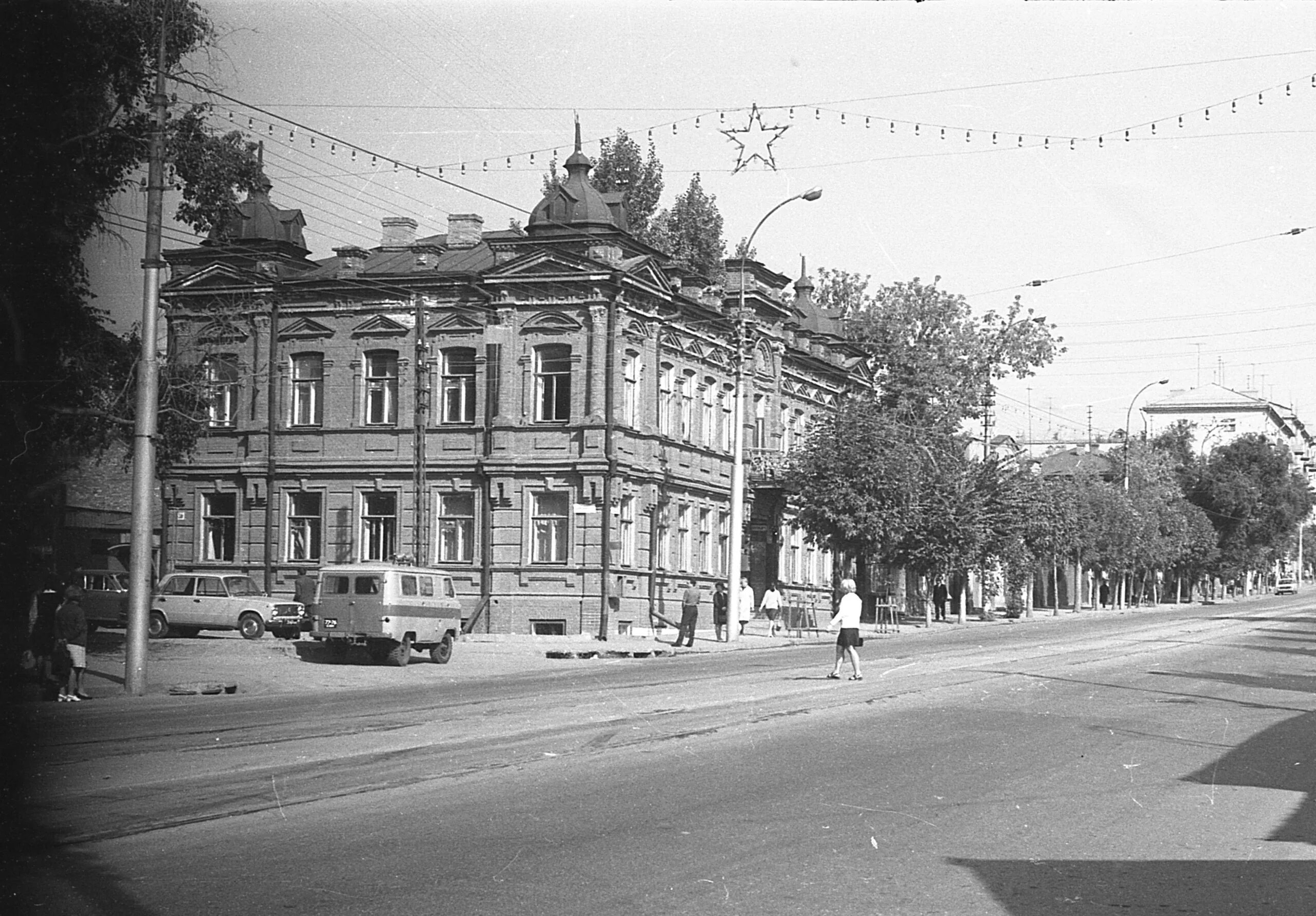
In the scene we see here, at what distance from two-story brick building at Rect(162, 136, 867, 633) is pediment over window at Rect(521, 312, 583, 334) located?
0.06 metres

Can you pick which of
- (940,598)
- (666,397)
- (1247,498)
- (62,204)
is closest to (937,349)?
(940,598)

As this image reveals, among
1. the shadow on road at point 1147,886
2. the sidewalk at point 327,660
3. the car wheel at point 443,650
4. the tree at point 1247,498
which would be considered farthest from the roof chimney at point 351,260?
the tree at point 1247,498

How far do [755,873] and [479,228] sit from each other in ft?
149

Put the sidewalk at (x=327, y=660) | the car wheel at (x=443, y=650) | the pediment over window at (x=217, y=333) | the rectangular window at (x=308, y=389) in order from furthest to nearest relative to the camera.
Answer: the rectangular window at (x=308, y=389) < the car wheel at (x=443, y=650) < the pediment over window at (x=217, y=333) < the sidewalk at (x=327, y=660)

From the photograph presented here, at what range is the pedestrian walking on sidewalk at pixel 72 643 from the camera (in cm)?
2167

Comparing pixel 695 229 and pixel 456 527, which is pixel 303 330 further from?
pixel 695 229

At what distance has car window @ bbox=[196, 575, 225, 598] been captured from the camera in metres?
39.2

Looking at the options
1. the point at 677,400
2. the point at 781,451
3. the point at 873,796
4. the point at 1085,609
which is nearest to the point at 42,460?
the point at 873,796

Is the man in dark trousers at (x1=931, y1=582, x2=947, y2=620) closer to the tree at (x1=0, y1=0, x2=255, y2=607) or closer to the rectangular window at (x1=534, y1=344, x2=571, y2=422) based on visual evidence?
the rectangular window at (x1=534, y1=344, x2=571, y2=422)

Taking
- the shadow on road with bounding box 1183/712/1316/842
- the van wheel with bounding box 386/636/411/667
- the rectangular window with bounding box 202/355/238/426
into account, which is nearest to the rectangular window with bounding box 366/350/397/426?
the rectangular window with bounding box 202/355/238/426

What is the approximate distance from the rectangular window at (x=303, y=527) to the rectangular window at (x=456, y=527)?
4148mm

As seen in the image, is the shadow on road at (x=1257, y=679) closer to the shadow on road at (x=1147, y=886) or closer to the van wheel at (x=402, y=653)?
the van wheel at (x=402, y=653)

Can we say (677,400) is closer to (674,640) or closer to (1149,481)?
(674,640)

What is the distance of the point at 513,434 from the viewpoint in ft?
149
